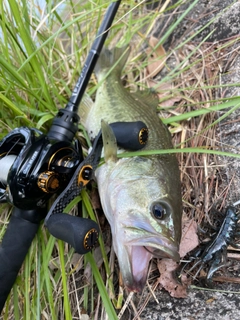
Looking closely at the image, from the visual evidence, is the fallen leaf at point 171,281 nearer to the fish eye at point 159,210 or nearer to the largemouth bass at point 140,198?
the largemouth bass at point 140,198

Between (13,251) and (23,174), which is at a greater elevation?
(23,174)

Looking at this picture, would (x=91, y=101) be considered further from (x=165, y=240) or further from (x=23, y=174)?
(x=165, y=240)

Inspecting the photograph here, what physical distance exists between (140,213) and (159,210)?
0.36ft

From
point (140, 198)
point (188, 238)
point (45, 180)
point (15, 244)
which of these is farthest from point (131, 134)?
point (15, 244)

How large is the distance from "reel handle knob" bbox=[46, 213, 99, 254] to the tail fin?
1.41 metres

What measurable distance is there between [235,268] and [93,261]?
93cm

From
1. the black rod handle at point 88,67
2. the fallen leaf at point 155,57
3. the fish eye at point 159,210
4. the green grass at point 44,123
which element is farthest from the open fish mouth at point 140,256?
the fallen leaf at point 155,57

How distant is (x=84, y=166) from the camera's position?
2.00m

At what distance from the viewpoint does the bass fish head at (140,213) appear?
6.21ft

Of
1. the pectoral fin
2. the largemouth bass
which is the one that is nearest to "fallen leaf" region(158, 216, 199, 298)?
the largemouth bass

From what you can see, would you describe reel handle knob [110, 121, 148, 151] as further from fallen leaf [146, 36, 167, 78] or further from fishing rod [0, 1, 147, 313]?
fallen leaf [146, 36, 167, 78]

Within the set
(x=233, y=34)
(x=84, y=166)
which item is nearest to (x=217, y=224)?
(x=84, y=166)

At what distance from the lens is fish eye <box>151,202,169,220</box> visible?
194 centimetres

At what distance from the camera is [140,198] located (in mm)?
2027
